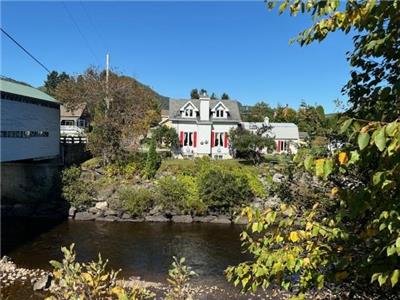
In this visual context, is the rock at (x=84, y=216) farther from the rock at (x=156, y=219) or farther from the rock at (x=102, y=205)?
the rock at (x=156, y=219)

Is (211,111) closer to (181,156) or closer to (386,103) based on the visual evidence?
(181,156)

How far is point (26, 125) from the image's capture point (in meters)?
23.2

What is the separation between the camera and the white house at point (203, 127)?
121ft

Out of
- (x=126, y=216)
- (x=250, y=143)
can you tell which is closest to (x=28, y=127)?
(x=126, y=216)

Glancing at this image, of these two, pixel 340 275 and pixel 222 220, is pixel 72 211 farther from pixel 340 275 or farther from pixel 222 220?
pixel 340 275

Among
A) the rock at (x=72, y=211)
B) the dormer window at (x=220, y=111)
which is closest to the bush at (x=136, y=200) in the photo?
the rock at (x=72, y=211)

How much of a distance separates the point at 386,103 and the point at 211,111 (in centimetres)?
3457

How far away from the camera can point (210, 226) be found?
79.8 feet

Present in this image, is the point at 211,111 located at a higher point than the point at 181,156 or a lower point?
higher

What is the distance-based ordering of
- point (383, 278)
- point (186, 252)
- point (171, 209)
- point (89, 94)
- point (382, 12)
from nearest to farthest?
point (383, 278)
point (382, 12)
point (186, 252)
point (171, 209)
point (89, 94)

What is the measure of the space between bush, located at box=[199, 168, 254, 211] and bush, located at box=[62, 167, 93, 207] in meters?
7.34

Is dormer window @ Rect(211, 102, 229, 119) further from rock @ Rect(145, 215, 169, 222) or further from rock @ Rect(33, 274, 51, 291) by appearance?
rock @ Rect(33, 274, 51, 291)

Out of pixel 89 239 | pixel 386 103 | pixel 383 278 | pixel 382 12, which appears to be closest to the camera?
pixel 383 278

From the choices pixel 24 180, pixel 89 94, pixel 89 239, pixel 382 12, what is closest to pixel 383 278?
pixel 382 12
